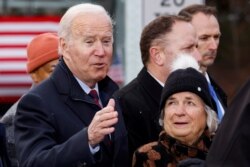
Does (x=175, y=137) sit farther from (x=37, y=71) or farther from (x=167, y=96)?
(x=37, y=71)

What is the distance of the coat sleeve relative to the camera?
15.1ft

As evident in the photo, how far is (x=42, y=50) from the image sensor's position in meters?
6.57

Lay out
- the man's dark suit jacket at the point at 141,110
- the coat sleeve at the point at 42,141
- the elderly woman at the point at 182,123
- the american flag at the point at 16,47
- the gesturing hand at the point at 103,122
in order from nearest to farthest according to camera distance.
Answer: the gesturing hand at the point at 103,122, the coat sleeve at the point at 42,141, the elderly woman at the point at 182,123, the man's dark suit jacket at the point at 141,110, the american flag at the point at 16,47

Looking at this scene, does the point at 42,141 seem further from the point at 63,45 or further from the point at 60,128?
the point at 63,45

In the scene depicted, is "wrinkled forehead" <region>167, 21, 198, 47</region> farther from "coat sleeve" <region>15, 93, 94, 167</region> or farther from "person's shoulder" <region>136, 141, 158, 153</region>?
"coat sleeve" <region>15, 93, 94, 167</region>

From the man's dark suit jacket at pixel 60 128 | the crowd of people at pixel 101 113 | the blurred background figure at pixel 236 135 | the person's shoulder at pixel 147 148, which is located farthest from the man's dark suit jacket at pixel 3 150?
the blurred background figure at pixel 236 135

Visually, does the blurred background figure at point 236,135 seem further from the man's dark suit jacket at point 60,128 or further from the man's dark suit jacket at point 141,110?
the man's dark suit jacket at point 141,110

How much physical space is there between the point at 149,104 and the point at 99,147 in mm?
803

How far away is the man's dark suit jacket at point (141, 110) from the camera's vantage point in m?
5.33

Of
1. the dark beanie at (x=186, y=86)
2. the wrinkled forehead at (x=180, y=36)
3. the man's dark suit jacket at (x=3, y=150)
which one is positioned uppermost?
the wrinkled forehead at (x=180, y=36)

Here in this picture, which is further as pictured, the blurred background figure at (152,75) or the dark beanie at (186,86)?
the blurred background figure at (152,75)

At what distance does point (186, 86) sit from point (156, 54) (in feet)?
2.54

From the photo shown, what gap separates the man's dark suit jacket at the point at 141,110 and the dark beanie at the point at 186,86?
36 cm

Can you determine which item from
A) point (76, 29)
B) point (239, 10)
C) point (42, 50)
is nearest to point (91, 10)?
point (76, 29)
